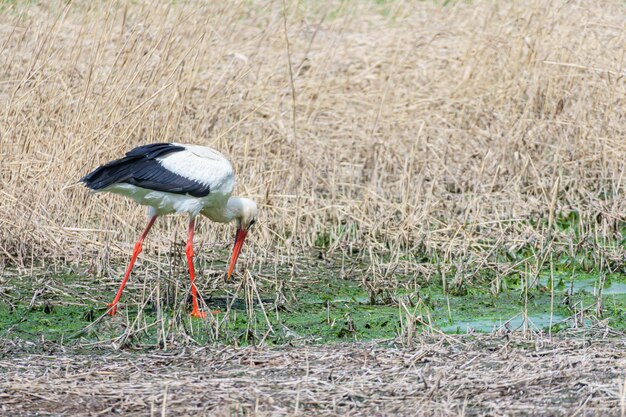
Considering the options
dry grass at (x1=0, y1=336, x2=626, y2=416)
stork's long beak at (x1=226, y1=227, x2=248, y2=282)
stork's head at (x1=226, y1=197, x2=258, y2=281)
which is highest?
stork's head at (x1=226, y1=197, x2=258, y2=281)

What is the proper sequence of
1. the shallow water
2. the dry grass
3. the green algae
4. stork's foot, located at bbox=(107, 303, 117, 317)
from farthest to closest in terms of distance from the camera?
1. stork's foot, located at bbox=(107, 303, 117, 317)
2. the shallow water
3. the green algae
4. the dry grass

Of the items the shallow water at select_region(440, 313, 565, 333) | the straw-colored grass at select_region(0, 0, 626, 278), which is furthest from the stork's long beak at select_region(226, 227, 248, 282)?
the shallow water at select_region(440, 313, 565, 333)

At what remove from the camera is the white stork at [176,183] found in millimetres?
6613

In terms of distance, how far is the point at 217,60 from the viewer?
9.14m

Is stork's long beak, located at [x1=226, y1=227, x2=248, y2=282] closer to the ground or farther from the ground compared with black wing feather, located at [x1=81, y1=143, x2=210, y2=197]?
closer to the ground

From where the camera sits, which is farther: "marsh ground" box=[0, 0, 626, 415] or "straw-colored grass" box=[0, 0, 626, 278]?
"straw-colored grass" box=[0, 0, 626, 278]

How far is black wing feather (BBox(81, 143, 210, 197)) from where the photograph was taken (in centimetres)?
659

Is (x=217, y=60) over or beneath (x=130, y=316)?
over

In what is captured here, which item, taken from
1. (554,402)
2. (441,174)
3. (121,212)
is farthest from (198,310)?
(441,174)

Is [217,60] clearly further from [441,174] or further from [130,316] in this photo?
[130,316]

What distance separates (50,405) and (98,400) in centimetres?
21

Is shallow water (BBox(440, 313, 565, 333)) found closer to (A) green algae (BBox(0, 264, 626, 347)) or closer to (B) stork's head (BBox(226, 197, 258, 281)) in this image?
(A) green algae (BBox(0, 264, 626, 347))

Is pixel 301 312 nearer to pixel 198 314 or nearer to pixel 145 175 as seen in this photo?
pixel 198 314

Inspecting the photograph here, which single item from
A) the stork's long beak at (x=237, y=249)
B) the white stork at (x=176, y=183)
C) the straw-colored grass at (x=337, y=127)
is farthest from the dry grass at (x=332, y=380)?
the straw-colored grass at (x=337, y=127)
